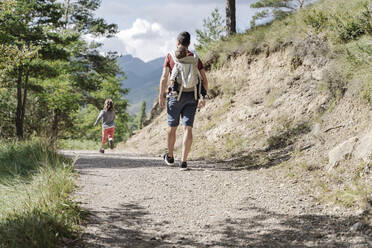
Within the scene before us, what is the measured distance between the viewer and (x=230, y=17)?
13586 millimetres

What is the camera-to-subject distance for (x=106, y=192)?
15.3 ft

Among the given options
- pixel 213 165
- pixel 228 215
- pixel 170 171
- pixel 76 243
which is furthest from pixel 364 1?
pixel 76 243

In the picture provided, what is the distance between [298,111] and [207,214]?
442 centimetres

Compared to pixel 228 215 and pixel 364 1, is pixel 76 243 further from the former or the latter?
pixel 364 1

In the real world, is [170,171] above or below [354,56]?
below

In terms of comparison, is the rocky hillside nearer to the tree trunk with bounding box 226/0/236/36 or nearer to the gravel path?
the gravel path

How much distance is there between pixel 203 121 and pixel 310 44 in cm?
403

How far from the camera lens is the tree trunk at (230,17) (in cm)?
1343

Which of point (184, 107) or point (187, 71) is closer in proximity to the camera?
point (187, 71)

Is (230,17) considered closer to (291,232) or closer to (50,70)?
(50,70)

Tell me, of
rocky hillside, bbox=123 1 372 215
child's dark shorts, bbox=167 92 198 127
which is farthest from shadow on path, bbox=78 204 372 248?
child's dark shorts, bbox=167 92 198 127

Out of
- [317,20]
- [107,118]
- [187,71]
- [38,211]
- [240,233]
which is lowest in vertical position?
[240,233]

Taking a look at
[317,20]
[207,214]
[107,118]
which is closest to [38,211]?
[207,214]

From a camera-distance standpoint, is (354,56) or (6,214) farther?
(354,56)
